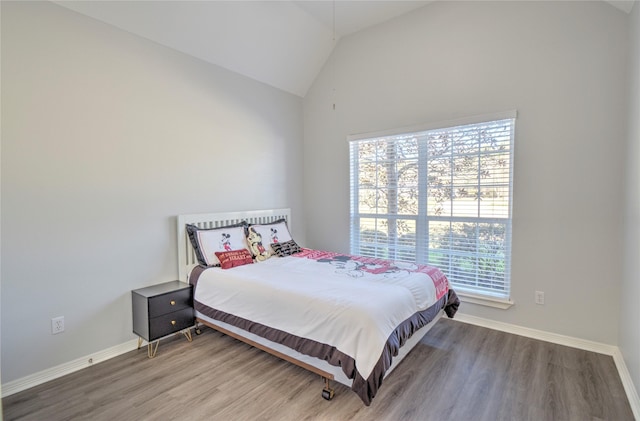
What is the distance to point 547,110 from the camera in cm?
281

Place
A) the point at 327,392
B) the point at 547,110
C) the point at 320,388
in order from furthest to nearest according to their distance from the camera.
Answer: the point at 547,110 < the point at 320,388 < the point at 327,392

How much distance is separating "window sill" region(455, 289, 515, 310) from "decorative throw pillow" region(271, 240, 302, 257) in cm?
188

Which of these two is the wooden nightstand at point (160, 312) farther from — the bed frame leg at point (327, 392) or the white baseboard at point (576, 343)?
the white baseboard at point (576, 343)

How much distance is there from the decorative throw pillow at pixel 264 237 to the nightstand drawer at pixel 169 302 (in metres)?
0.79

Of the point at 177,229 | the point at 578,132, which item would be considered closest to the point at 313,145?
the point at 177,229

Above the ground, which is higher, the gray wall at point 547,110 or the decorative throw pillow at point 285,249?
the gray wall at point 547,110

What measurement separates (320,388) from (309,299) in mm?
623

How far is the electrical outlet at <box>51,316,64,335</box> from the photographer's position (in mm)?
2355

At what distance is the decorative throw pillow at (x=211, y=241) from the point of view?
Result: 3.09 metres

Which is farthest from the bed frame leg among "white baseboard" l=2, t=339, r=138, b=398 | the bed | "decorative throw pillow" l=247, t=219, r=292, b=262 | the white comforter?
"white baseboard" l=2, t=339, r=138, b=398

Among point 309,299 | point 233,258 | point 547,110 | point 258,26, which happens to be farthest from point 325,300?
point 258,26

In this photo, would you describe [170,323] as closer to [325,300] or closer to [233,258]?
[233,258]

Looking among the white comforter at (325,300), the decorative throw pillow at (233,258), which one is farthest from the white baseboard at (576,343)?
the decorative throw pillow at (233,258)

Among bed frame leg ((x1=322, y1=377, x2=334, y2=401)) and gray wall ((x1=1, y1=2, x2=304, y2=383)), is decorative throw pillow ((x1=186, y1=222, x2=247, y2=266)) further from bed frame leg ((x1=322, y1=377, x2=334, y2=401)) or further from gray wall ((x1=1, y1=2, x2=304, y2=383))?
bed frame leg ((x1=322, y1=377, x2=334, y2=401))
